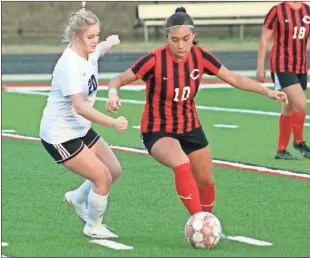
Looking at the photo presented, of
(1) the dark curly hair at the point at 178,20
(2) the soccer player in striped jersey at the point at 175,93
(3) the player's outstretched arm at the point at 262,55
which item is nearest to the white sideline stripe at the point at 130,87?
(3) the player's outstretched arm at the point at 262,55

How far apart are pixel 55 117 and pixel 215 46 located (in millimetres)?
23299

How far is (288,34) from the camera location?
43.7ft

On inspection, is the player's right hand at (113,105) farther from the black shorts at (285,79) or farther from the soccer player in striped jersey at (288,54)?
the black shorts at (285,79)

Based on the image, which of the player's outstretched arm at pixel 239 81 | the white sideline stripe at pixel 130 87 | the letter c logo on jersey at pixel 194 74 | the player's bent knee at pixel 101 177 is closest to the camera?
the player's bent knee at pixel 101 177

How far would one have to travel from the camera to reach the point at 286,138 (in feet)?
43.8

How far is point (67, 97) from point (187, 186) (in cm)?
116

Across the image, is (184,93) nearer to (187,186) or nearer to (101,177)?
(187,186)

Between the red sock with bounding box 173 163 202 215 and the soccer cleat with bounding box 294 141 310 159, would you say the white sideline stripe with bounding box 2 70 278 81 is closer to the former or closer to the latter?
the soccer cleat with bounding box 294 141 310 159

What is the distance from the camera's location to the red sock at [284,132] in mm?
13320

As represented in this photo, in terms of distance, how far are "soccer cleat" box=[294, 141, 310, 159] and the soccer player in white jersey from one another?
16.3ft

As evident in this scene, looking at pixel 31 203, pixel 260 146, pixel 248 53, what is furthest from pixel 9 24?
pixel 31 203

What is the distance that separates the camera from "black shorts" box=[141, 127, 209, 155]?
8820 mm

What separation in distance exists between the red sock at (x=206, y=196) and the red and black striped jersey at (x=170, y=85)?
50 cm

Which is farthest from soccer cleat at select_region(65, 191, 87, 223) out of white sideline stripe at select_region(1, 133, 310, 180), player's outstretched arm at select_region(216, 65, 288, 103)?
white sideline stripe at select_region(1, 133, 310, 180)
